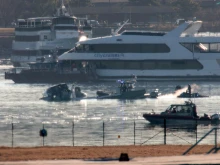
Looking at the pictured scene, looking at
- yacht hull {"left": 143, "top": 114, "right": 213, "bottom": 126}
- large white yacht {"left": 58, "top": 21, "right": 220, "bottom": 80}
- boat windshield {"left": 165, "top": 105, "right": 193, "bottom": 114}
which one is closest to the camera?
yacht hull {"left": 143, "top": 114, "right": 213, "bottom": 126}

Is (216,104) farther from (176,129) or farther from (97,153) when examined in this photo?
(97,153)

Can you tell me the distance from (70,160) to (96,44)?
62.3m

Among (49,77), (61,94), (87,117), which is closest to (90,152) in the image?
(87,117)

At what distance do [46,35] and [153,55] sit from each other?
2485 cm

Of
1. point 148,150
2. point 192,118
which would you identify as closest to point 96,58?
point 192,118

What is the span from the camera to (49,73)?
9912cm

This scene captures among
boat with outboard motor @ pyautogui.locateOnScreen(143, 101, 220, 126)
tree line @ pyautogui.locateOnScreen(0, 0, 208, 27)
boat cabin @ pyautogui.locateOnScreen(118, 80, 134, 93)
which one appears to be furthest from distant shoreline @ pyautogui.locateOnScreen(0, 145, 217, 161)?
tree line @ pyautogui.locateOnScreen(0, 0, 208, 27)

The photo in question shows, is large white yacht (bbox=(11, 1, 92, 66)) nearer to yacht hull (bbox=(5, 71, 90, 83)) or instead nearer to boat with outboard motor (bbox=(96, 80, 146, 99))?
yacht hull (bbox=(5, 71, 90, 83))

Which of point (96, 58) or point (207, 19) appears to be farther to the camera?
point (207, 19)

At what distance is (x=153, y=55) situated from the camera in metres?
99.0

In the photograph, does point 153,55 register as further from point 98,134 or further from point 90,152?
point 90,152

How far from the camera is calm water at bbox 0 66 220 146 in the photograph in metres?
48.7

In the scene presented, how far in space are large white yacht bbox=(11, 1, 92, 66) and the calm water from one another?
24.6 m

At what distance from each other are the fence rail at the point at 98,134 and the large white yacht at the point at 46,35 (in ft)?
187
